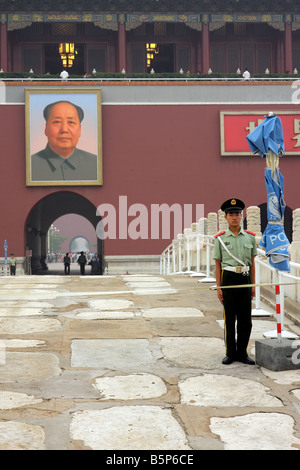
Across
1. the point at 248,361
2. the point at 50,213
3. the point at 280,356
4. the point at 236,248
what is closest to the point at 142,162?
the point at 50,213

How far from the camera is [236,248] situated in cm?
521

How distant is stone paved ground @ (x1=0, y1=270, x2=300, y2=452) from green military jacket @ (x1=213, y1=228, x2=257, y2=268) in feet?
3.08

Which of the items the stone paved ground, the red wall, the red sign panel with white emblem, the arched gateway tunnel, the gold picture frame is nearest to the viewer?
the stone paved ground

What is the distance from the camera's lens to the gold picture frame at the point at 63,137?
22.6m

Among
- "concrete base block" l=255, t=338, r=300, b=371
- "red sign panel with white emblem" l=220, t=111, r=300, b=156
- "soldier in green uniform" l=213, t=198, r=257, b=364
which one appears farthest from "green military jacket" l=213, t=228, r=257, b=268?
"red sign panel with white emblem" l=220, t=111, r=300, b=156

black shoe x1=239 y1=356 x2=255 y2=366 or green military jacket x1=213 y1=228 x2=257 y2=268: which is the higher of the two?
green military jacket x1=213 y1=228 x2=257 y2=268

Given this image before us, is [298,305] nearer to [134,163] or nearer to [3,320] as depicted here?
[3,320]

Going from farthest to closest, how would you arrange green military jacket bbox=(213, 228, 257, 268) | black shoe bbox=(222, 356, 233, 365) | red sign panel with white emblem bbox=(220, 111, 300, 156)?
red sign panel with white emblem bbox=(220, 111, 300, 156) → green military jacket bbox=(213, 228, 257, 268) → black shoe bbox=(222, 356, 233, 365)

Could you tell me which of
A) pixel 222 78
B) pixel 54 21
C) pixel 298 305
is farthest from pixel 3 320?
pixel 54 21

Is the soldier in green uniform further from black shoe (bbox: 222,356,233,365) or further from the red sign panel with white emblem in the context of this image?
the red sign panel with white emblem

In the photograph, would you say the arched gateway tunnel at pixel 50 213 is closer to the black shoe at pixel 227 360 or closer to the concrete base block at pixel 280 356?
the black shoe at pixel 227 360

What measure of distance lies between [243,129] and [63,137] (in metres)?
7.48

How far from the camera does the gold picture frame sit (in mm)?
22641

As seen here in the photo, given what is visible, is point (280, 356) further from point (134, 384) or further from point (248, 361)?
point (134, 384)
